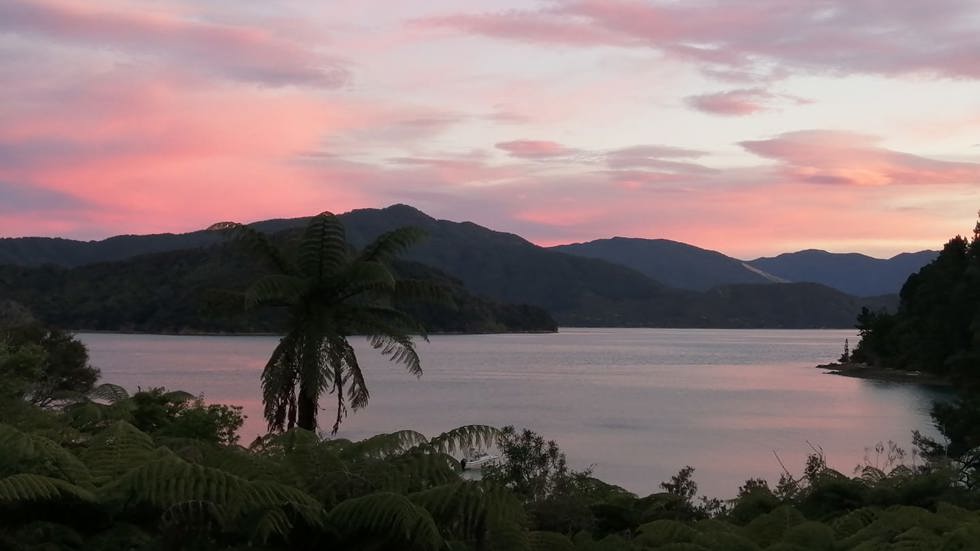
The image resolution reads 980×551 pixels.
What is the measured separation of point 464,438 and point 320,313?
31.5 feet

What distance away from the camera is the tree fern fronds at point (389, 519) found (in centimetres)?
553

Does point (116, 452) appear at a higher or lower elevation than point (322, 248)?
lower

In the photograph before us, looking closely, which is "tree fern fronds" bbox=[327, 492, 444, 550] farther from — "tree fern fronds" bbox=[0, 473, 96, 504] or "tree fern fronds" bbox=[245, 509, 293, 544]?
"tree fern fronds" bbox=[0, 473, 96, 504]

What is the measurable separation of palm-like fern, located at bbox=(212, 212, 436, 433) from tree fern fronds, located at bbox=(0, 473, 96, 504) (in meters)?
10.00

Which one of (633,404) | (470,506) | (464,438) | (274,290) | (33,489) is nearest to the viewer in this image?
(33,489)

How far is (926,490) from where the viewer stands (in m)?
8.36

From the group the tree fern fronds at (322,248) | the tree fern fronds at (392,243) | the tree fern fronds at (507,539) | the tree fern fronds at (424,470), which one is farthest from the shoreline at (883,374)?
the tree fern fronds at (507,539)

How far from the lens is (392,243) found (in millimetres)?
17312

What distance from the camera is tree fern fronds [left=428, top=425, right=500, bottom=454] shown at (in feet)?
23.2

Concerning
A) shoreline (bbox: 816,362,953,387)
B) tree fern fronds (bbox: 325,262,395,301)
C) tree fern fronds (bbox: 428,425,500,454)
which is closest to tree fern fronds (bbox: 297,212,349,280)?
tree fern fronds (bbox: 325,262,395,301)

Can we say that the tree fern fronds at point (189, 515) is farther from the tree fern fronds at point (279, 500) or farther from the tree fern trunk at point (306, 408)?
the tree fern trunk at point (306, 408)

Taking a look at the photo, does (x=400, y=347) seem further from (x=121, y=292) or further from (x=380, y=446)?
(x=121, y=292)

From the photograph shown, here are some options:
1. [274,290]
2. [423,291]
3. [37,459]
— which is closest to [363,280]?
[274,290]

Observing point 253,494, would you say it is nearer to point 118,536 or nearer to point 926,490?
point 118,536
